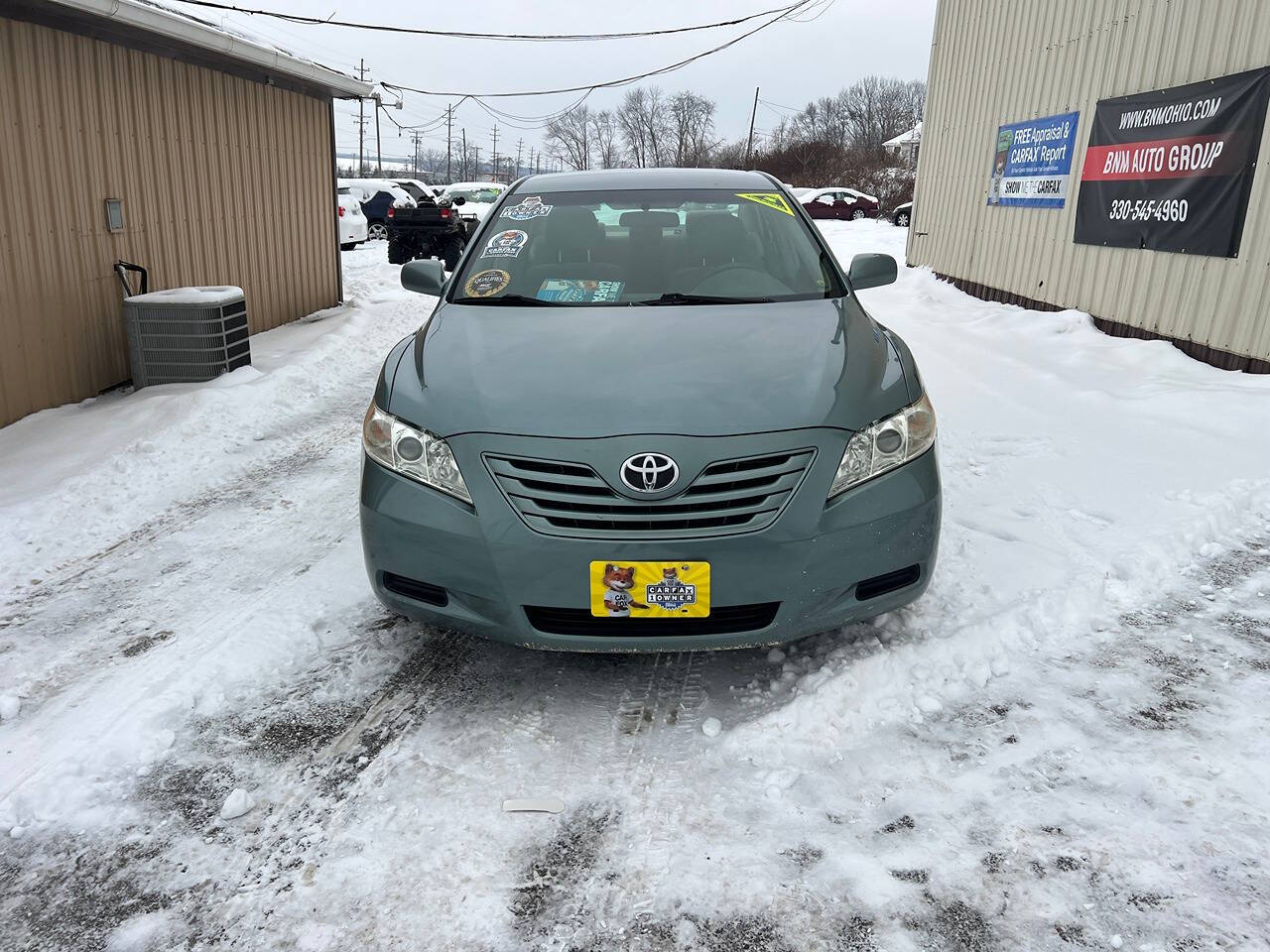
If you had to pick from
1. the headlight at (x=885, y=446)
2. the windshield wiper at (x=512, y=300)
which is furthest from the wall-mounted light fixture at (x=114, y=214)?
the headlight at (x=885, y=446)

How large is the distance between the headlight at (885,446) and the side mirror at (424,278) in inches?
89.0

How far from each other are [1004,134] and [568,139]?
8480cm

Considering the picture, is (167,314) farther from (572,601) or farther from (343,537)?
(572,601)


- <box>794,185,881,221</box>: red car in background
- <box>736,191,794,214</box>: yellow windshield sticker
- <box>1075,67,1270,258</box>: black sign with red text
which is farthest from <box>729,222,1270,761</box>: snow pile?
<box>794,185,881,221</box>: red car in background

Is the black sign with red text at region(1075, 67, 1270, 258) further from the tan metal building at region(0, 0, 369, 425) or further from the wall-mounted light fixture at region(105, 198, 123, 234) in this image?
the wall-mounted light fixture at region(105, 198, 123, 234)

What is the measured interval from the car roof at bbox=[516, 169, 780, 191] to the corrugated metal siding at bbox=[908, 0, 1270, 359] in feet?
14.6

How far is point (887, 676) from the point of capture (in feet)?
9.89

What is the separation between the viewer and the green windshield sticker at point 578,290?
390cm

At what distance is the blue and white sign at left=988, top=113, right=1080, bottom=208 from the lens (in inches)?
383

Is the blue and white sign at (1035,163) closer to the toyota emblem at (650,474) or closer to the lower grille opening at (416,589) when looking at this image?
the toyota emblem at (650,474)

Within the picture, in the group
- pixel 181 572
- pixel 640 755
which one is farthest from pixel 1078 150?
pixel 181 572

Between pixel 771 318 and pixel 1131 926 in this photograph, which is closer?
pixel 1131 926

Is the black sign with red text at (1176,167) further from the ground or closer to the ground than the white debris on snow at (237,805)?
further from the ground

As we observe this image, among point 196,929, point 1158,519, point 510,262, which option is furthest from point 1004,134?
point 196,929
